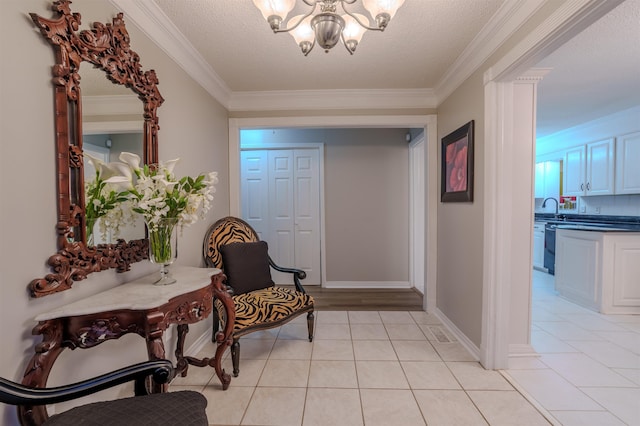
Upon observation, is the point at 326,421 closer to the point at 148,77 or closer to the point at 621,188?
the point at 148,77

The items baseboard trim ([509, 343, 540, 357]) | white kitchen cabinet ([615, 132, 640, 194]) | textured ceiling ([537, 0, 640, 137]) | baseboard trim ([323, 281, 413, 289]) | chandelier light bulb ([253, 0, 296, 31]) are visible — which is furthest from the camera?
baseboard trim ([323, 281, 413, 289])

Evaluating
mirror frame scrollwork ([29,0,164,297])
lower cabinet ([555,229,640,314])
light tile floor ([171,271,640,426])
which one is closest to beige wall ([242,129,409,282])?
light tile floor ([171,271,640,426])

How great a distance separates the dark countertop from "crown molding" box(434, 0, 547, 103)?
97.0 inches

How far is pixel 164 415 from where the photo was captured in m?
0.92

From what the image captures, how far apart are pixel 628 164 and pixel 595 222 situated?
3.53ft

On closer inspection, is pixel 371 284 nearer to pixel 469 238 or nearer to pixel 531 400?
pixel 469 238

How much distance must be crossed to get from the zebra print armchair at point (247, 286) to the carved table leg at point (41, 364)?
3.40ft

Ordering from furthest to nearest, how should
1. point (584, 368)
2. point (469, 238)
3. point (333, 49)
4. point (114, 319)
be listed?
point (469, 238), point (333, 49), point (584, 368), point (114, 319)

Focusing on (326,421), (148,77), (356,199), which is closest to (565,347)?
(326,421)

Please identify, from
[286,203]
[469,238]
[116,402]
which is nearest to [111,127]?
[116,402]

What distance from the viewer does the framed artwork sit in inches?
86.7

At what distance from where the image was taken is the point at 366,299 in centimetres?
355

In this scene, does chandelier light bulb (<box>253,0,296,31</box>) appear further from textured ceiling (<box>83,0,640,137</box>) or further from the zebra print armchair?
the zebra print armchair

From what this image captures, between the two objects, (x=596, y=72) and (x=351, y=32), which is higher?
(x=596, y=72)
